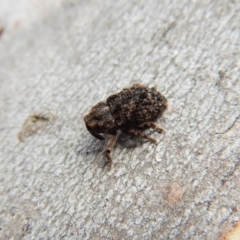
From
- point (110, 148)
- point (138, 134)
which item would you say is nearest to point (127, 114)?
point (138, 134)

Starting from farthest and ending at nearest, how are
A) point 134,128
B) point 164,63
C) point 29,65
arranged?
point 29,65
point 164,63
point 134,128

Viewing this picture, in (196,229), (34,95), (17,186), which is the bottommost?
(196,229)

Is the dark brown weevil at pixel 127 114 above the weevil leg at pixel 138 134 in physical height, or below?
above

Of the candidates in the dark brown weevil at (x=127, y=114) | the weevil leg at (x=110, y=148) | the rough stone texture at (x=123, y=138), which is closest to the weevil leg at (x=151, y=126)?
the dark brown weevil at (x=127, y=114)

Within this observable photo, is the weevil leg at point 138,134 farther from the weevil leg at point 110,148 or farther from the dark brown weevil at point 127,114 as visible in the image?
the weevil leg at point 110,148

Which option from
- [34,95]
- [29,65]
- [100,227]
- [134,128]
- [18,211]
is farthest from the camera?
[29,65]

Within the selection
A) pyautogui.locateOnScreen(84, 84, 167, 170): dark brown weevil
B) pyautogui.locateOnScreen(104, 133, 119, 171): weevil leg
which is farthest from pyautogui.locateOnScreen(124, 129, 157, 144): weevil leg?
pyautogui.locateOnScreen(104, 133, 119, 171): weevil leg

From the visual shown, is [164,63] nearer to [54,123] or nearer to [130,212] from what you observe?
[54,123]

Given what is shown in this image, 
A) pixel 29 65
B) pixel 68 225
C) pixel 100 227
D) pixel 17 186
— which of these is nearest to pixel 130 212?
pixel 100 227
